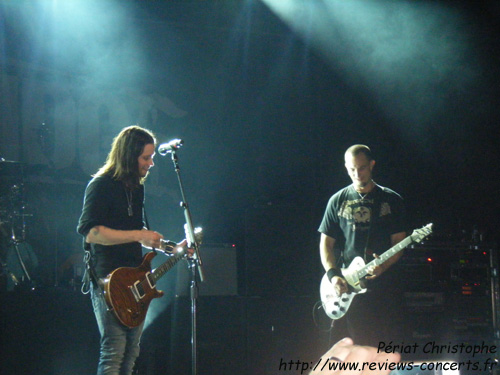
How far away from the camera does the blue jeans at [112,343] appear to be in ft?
9.71

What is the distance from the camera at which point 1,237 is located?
4887 mm

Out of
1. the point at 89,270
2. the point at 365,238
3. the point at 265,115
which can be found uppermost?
the point at 265,115

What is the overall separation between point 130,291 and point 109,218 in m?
0.44

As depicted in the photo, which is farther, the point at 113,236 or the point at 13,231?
the point at 13,231

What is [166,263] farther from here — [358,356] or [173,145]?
[358,356]

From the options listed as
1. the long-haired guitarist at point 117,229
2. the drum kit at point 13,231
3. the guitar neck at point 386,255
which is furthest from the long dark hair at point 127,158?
the drum kit at point 13,231

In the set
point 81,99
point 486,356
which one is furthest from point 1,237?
point 486,356

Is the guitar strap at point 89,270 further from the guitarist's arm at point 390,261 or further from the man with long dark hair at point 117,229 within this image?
the guitarist's arm at point 390,261

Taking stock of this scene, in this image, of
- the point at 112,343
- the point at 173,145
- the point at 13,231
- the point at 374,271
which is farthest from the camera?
the point at 13,231

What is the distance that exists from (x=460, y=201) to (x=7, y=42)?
507cm

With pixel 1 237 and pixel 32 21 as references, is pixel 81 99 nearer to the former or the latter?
pixel 32 21

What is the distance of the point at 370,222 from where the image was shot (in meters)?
3.84

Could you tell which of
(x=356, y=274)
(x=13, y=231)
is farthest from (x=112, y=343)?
(x=13, y=231)

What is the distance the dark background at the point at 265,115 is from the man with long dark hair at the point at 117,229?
1926 millimetres
